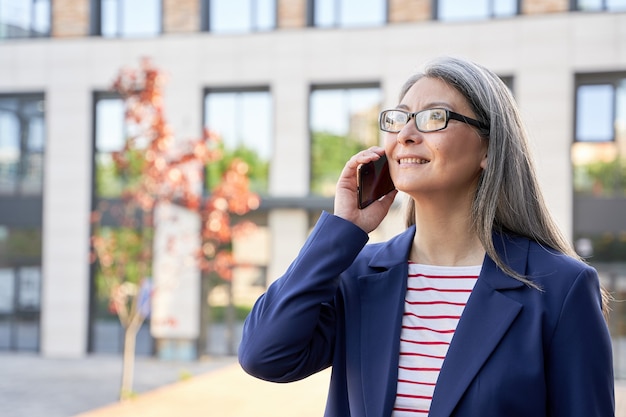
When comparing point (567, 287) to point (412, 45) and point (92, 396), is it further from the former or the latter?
point (412, 45)

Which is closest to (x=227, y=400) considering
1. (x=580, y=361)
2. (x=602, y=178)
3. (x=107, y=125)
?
(x=580, y=361)

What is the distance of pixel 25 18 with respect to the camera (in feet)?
70.9

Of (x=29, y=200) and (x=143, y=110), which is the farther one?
(x=29, y=200)

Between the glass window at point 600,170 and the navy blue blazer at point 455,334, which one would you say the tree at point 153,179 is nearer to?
the glass window at point 600,170

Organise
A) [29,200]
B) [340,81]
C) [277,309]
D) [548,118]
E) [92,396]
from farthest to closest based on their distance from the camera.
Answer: [29,200] < [340,81] < [548,118] < [92,396] < [277,309]

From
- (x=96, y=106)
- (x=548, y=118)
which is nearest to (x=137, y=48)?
(x=96, y=106)

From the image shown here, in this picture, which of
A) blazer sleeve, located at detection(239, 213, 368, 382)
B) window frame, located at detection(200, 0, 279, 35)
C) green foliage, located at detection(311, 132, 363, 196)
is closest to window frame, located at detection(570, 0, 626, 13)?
green foliage, located at detection(311, 132, 363, 196)

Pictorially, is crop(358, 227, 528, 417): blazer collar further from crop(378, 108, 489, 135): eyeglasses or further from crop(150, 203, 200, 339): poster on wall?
crop(150, 203, 200, 339): poster on wall

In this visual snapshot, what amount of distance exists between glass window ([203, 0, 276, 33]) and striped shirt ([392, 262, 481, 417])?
19.0 m

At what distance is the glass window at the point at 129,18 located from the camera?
68.9 ft

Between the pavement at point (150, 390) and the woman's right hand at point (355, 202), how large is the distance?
27.2 feet

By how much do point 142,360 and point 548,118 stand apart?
36.7ft

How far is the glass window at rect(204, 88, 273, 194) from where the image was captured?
802 inches

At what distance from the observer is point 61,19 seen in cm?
2133
